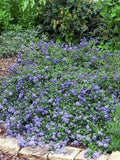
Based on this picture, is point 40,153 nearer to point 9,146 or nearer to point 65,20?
point 9,146

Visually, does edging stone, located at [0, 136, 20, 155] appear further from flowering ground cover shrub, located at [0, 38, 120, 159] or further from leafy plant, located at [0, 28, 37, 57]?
leafy plant, located at [0, 28, 37, 57]

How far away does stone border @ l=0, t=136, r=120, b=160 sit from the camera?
109 inches

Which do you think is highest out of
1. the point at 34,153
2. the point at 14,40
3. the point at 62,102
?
the point at 14,40

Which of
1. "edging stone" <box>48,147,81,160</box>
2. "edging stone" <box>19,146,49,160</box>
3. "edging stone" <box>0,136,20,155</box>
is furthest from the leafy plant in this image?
"edging stone" <box>48,147,81,160</box>

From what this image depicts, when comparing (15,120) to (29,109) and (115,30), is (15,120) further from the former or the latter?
(115,30)

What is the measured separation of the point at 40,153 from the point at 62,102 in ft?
2.48

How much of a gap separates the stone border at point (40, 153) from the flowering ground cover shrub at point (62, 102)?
60 millimetres

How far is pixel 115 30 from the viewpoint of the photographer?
18.0 ft

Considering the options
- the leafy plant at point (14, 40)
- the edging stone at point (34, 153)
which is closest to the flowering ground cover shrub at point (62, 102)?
the edging stone at point (34, 153)

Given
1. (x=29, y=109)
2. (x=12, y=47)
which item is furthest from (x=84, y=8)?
(x=29, y=109)

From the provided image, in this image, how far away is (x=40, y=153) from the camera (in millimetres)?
2865

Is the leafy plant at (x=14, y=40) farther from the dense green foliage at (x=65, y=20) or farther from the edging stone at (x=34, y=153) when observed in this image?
the edging stone at (x=34, y=153)

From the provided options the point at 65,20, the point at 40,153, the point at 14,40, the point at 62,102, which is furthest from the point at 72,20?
the point at 40,153

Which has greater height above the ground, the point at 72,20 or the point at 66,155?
the point at 72,20
